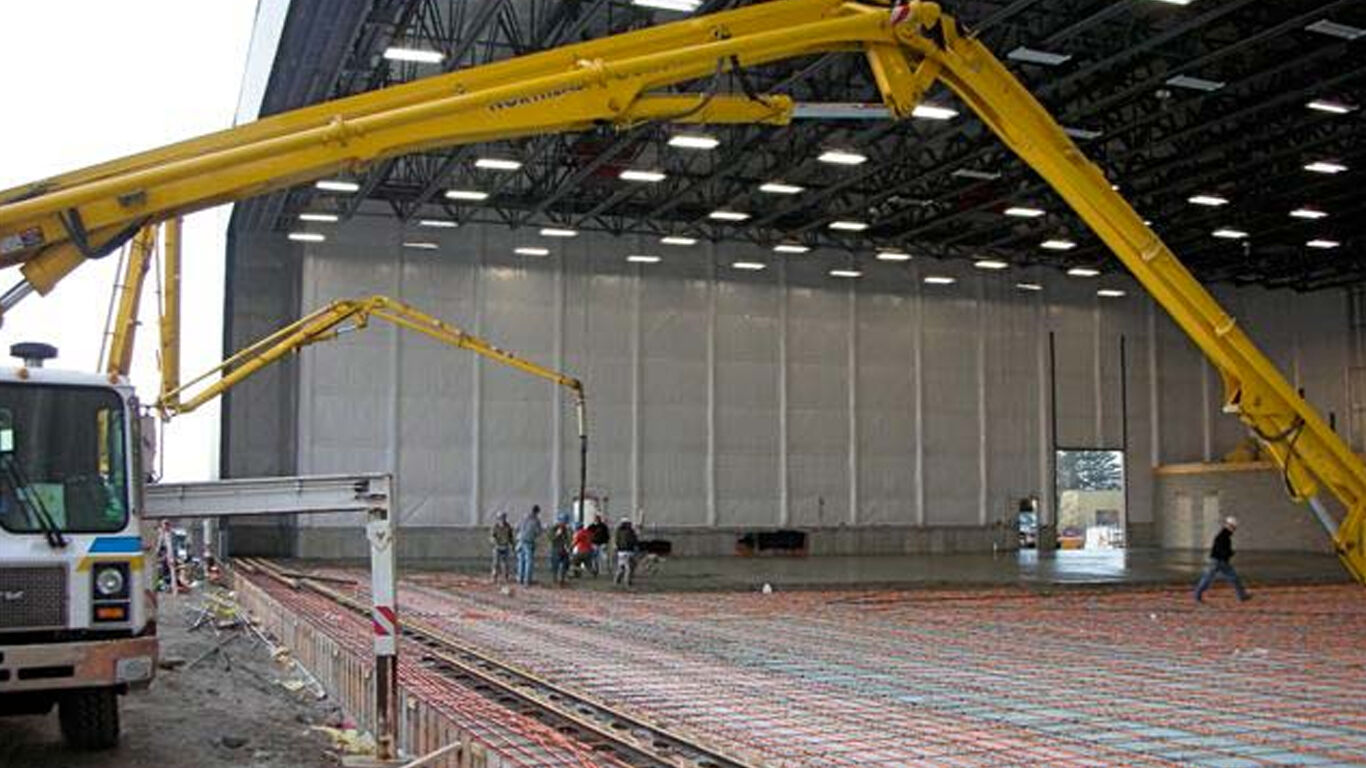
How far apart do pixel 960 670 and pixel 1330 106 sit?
72.2 ft

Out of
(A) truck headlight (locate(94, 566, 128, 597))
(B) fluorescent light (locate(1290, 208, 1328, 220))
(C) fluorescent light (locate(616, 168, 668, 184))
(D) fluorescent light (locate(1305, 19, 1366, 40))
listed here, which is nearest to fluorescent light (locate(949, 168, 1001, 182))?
(C) fluorescent light (locate(616, 168, 668, 184))

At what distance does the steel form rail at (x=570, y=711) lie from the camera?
9.56m

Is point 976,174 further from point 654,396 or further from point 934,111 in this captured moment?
point 654,396

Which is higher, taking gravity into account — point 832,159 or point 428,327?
point 832,159

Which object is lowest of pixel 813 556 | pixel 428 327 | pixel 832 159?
pixel 813 556

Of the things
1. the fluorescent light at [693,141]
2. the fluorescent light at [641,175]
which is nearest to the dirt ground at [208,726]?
the fluorescent light at [693,141]

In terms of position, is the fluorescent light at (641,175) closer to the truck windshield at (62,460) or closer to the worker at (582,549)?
the worker at (582,549)

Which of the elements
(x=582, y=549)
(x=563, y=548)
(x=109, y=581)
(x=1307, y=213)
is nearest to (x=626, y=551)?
(x=563, y=548)

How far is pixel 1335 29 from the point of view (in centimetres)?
2598

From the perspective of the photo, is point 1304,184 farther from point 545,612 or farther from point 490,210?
point 545,612

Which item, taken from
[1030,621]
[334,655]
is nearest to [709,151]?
[1030,621]

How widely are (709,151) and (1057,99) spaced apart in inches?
425

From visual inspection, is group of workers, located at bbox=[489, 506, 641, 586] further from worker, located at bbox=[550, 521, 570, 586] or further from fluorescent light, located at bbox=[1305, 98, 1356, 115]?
fluorescent light, located at bbox=[1305, 98, 1356, 115]

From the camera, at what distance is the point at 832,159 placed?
35.3 meters
